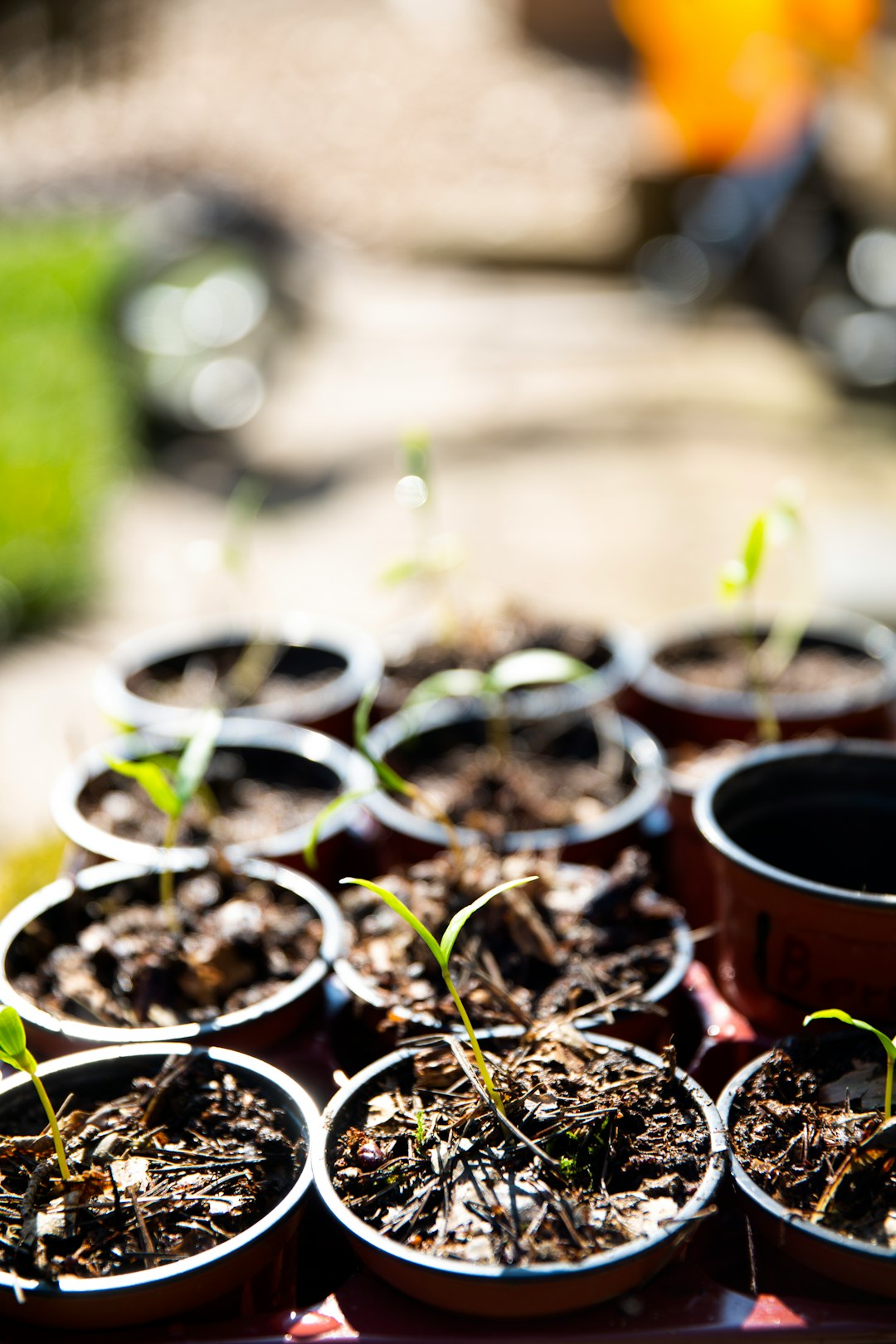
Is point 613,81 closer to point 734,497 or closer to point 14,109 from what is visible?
point 14,109

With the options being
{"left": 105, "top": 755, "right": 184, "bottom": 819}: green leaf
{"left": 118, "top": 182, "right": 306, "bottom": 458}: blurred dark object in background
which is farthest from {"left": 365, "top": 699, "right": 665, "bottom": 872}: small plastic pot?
{"left": 118, "top": 182, "right": 306, "bottom": 458}: blurred dark object in background

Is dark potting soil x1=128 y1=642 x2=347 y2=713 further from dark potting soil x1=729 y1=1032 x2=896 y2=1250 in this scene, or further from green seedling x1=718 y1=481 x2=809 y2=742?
dark potting soil x1=729 y1=1032 x2=896 y2=1250

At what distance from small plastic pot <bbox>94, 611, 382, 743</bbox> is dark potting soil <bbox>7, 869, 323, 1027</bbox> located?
0.51 metres

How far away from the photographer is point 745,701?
2.02m

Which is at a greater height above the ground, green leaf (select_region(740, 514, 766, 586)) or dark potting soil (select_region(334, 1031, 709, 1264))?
green leaf (select_region(740, 514, 766, 586))

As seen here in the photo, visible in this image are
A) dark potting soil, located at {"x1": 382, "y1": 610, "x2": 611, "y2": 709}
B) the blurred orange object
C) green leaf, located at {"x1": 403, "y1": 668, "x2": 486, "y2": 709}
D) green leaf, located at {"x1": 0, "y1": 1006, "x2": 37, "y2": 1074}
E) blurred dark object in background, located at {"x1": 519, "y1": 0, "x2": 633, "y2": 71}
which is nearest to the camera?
green leaf, located at {"x1": 0, "y1": 1006, "x2": 37, "y2": 1074}

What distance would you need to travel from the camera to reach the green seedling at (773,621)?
1528 mm

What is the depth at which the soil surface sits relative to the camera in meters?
1.82

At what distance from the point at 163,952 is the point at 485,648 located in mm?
990

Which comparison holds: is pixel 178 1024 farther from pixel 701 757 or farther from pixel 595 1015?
pixel 701 757

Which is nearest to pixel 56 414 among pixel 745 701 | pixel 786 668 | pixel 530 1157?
pixel 786 668

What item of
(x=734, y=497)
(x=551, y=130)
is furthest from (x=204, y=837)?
(x=551, y=130)

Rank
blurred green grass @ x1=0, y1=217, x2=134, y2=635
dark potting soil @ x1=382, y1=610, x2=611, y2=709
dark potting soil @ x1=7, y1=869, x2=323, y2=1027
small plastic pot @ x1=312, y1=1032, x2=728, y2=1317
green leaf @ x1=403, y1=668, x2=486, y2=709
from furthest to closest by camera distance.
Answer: blurred green grass @ x1=0, y1=217, x2=134, y2=635 < dark potting soil @ x1=382, y1=610, x2=611, y2=709 < green leaf @ x1=403, y1=668, x2=486, y2=709 < dark potting soil @ x1=7, y1=869, x2=323, y2=1027 < small plastic pot @ x1=312, y1=1032, x2=728, y2=1317

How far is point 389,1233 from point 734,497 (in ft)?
15.6
